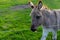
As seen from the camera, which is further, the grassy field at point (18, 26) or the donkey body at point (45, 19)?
the grassy field at point (18, 26)

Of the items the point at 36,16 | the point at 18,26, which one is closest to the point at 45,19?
the point at 36,16

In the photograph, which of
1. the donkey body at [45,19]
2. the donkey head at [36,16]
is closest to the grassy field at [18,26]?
the donkey body at [45,19]

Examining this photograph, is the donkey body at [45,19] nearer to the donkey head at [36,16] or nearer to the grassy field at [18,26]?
the donkey head at [36,16]

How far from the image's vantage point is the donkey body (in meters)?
6.70

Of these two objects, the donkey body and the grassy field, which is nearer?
the donkey body

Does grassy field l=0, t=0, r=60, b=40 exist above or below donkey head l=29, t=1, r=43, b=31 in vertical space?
below

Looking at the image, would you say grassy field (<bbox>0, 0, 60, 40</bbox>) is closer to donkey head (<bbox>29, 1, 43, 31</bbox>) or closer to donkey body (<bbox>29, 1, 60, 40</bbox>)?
donkey body (<bbox>29, 1, 60, 40</bbox>)

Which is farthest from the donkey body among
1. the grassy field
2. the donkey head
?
the grassy field

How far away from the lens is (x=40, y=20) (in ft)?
22.4

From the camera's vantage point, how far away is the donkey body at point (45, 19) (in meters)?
6.70

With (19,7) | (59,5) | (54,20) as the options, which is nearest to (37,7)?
(54,20)

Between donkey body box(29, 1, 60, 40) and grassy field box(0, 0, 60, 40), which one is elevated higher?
donkey body box(29, 1, 60, 40)

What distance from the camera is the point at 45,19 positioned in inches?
281

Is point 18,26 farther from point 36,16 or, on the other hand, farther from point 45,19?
point 36,16
